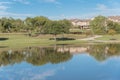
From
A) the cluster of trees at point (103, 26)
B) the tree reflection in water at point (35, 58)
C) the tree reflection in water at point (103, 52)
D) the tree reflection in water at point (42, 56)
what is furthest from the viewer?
the cluster of trees at point (103, 26)

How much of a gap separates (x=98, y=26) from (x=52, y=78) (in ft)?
273

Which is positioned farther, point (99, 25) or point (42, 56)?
point (99, 25)

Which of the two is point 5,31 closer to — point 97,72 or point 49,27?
point 49,27

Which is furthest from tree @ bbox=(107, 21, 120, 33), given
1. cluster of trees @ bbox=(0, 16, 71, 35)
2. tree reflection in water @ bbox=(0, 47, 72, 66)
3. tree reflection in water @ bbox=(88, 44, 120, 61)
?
tree reflection in water @ bbox=(0, 47, 72, 66)

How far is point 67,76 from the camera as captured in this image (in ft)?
69.1

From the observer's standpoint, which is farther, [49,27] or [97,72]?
[49,27]

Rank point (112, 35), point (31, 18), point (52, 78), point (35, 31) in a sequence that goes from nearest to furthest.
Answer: point (52, 78) < point (112, 35) < point (35, 31) < point (31, 18)

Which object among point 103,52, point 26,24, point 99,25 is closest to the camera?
point 103,52

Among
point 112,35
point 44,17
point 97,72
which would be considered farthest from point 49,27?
point 97,72

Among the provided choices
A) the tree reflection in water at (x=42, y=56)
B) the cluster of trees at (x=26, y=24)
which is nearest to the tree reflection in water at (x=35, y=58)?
the tree reflection in water at (x=42, y=56)

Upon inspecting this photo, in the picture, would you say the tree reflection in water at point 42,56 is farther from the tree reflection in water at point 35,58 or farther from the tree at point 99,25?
the tree at point 99,25

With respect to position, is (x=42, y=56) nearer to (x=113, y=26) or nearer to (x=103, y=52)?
(x=103, y=52)

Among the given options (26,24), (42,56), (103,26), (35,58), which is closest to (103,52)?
(42,56)

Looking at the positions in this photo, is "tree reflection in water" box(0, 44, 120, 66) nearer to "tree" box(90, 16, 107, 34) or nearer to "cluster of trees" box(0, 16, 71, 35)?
"cluster of trees" box(0, 16, 71, 35)
